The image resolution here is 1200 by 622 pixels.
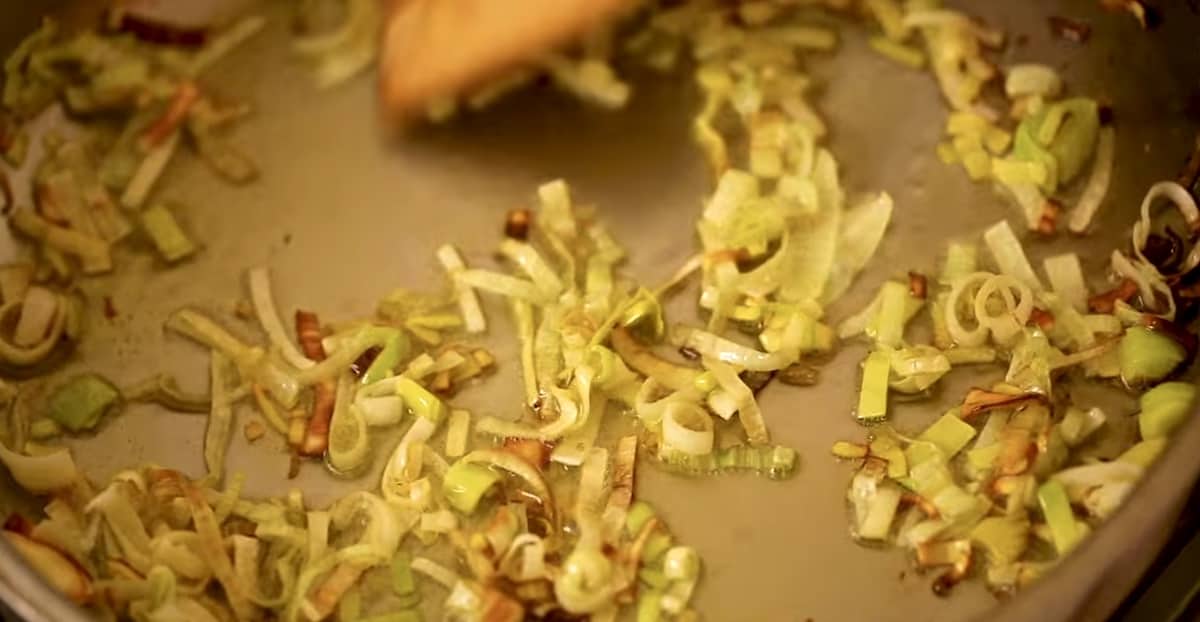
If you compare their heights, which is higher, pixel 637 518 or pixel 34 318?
pixel 34 318

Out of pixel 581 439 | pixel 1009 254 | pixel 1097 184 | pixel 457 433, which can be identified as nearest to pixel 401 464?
pixel 457 433

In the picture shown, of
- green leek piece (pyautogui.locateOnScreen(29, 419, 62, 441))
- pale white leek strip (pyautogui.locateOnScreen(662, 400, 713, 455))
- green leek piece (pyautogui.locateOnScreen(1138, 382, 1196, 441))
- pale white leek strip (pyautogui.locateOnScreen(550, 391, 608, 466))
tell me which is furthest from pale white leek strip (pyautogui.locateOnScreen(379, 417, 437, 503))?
green leek piece (pyautogui.locateOnScreen(1138, 382, 1196, 441))

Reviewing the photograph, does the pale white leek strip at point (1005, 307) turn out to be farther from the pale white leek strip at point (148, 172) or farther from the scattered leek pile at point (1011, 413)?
the pale white leek strip at point (148, 172)

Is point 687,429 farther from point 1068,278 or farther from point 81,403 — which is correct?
point 81,403

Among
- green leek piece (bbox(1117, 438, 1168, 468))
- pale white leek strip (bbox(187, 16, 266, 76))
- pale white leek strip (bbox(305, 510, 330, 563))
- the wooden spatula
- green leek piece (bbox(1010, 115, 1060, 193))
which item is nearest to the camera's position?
green leek piece (bbox(1117, 438, 1168, 468))

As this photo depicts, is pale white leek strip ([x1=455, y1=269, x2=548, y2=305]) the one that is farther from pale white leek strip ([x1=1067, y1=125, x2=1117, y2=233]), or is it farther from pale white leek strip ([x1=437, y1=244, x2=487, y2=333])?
pale white leek strip ([x1=1067, y1=125, x2=1117, y2=233])

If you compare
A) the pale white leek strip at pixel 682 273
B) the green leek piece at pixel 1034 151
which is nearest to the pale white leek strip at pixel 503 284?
the pale white leek strip at pixel 682 273
